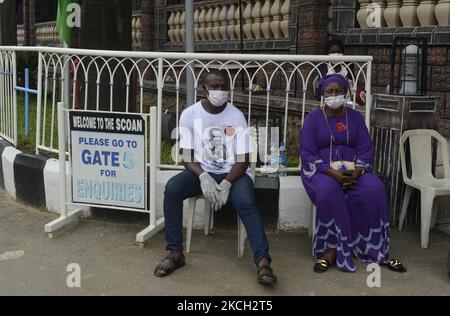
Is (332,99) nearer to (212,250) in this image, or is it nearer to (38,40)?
(212,250)

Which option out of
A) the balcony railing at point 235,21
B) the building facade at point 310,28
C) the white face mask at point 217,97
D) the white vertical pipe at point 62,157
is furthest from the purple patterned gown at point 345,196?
the balcony railing at point 235,21

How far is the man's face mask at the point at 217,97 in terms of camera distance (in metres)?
4.56

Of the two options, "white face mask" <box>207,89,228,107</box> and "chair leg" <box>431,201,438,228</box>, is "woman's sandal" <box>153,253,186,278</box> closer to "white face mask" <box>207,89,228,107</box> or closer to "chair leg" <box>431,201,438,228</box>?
"white face mask" <box>207,89,228,107</box>

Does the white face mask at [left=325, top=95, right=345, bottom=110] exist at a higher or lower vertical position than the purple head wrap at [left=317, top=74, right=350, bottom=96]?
lower

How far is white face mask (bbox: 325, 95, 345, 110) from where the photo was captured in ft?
15.0

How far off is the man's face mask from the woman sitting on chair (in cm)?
66

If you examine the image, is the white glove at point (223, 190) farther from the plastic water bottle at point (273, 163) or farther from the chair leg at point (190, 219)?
the plastic water bottle at point (273, 163)

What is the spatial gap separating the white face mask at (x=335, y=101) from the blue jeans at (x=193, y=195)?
83 cm

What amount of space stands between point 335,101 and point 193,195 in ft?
4.23

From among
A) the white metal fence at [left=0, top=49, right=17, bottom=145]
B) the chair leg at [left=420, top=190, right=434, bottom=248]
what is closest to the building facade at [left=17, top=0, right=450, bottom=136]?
the chair leg at [left=420, top=190, right=434, bottom=248]

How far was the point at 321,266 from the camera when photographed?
4.39 meters

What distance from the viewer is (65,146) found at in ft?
17.6

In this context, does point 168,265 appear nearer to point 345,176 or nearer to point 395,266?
point 345,176

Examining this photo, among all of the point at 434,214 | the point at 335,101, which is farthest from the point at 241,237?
the point at 434,214
